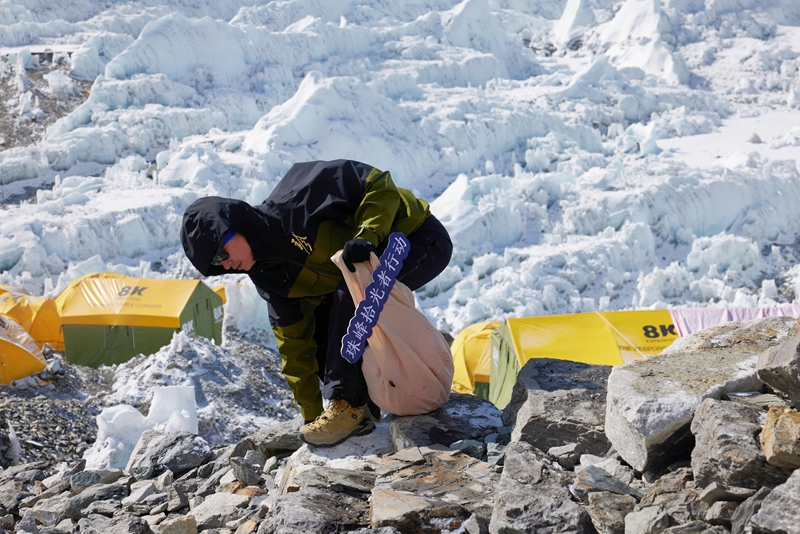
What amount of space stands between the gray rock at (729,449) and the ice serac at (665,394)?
8 cm

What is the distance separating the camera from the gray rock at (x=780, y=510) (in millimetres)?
1276

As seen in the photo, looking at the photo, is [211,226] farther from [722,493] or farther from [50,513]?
[722,493]

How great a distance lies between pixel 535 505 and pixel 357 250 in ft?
2.98

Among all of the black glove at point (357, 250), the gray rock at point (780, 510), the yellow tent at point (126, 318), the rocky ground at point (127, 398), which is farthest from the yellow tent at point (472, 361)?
the gray rock at point (780, 510)

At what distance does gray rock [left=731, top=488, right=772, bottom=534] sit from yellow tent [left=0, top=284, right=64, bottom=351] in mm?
8355

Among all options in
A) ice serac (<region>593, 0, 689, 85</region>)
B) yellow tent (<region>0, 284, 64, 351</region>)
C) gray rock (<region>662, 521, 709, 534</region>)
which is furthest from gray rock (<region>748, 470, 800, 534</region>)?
ice serac (<region>593, 0, 689, 85</region>)

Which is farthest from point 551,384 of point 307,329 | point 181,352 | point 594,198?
point 594,198

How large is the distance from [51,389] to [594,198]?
9.77 metres

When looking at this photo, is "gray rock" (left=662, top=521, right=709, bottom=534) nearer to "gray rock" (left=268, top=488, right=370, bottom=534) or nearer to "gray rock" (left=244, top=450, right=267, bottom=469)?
"gray rock" (left=268, top=488, right=370, bottom=534)

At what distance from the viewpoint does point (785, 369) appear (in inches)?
61.9

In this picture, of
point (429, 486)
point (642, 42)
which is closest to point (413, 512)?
point (429, 486)

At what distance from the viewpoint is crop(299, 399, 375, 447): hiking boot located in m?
2.41

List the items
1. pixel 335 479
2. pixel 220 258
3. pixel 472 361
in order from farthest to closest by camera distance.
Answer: pixel 472 361 < pixel 220 258 < pixel 335 479

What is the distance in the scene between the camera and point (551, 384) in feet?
8.22
